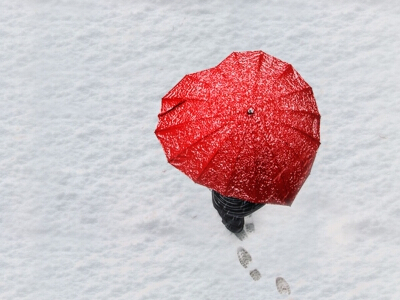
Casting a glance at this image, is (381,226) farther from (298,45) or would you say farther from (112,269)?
(112,269)

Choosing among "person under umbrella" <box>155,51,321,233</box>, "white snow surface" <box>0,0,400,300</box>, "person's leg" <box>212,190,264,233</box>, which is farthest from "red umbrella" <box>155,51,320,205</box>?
"white snow surface" <box>0,0,400,300</box>

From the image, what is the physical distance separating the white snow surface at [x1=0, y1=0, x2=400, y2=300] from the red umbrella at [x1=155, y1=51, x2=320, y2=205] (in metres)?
1.24

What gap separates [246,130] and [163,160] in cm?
163

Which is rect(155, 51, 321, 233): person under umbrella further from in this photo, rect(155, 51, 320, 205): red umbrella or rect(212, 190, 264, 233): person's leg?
rect(212, 190, 264, 233): person's leg

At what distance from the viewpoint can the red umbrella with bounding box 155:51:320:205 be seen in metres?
3.20

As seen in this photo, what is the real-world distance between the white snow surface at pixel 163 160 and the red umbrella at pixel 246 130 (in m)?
1.24

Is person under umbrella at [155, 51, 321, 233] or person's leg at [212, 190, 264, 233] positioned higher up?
person under umbrella at [155, 51, 321, 233]

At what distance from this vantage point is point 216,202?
12.8 ft

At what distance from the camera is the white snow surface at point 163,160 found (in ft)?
14.8

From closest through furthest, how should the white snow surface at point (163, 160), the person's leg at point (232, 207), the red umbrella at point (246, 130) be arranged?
1. the red umbrella at point (246, 130)
2. the person's leg at point (232, 207)
3. the white snow surface at point (163, 160)

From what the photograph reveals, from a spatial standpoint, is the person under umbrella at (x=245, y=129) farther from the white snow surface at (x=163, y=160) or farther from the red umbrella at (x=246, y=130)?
the white snow surface at (x=163, y=160)

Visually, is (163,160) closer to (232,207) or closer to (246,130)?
(232,207)

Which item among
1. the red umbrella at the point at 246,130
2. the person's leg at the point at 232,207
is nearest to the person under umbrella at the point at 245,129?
the red umbrella at the point at 246,130

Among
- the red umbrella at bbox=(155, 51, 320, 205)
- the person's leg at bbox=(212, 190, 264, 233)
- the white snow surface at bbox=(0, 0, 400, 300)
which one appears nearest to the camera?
the red umbrella at bbox=(155, 51, 320, 205)
